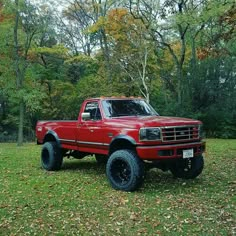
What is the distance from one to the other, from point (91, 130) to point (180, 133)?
200cm

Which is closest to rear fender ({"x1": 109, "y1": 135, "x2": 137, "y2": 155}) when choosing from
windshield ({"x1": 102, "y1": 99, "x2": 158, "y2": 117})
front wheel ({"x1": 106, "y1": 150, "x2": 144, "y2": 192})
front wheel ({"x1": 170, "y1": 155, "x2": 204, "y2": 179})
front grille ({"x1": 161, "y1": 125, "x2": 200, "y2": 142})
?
front wheel ({"x1": 106, "y1": 150, "x2": 144, "y2": 192})

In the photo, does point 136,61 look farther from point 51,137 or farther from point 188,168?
point 188,168

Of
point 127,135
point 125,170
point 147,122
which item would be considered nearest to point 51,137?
point 125,170

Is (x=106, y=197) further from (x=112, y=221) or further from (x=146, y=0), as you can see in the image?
(x=146, y=0)

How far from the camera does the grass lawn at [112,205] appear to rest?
4672 millimetres

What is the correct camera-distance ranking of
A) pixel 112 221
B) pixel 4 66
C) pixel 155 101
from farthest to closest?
pixel 155 101 < pixel 4 66 < pixel 112 221

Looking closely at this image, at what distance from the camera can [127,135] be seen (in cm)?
651

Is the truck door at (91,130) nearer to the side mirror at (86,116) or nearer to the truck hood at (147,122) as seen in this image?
the side mirror at (86,116)

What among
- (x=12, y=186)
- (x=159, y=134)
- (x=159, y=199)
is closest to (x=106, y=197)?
(x=159, y=199)

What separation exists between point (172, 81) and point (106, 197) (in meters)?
19.8

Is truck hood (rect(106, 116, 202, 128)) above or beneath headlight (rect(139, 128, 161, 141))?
above

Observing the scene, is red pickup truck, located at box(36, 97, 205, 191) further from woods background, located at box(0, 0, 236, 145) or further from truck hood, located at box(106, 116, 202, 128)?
woods background, located at box(0, 0, 236, 145)

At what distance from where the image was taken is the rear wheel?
28.7 feet

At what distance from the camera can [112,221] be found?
4.93 m
